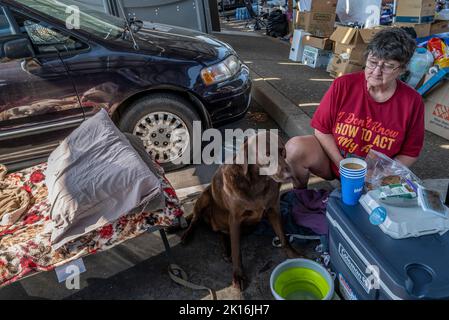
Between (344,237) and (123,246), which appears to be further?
(123,246)

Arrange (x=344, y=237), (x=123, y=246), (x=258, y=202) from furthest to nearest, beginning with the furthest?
(x=123, y=246) → (x=258, y=202) → (x=344, y=237)

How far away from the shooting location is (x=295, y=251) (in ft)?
7.75

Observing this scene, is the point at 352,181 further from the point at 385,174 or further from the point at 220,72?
the point at 220,72

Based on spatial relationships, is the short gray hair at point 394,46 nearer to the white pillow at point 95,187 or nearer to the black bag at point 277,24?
the white pillow at point 95,187

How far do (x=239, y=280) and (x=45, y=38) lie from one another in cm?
253

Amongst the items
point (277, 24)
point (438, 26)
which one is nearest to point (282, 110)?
point (438, 26)

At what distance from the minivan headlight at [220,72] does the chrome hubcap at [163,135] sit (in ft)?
1.57

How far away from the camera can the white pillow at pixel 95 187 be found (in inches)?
73.3

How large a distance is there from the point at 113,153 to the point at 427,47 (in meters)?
3.85

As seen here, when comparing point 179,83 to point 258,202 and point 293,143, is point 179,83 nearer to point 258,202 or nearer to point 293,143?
point 293,143

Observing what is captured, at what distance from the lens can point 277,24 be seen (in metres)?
9.02

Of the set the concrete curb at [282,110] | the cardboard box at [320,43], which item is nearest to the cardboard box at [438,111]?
the concrete curb at [282,110]

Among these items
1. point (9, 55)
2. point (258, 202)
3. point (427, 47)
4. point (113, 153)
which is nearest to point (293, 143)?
point (258, 202)
